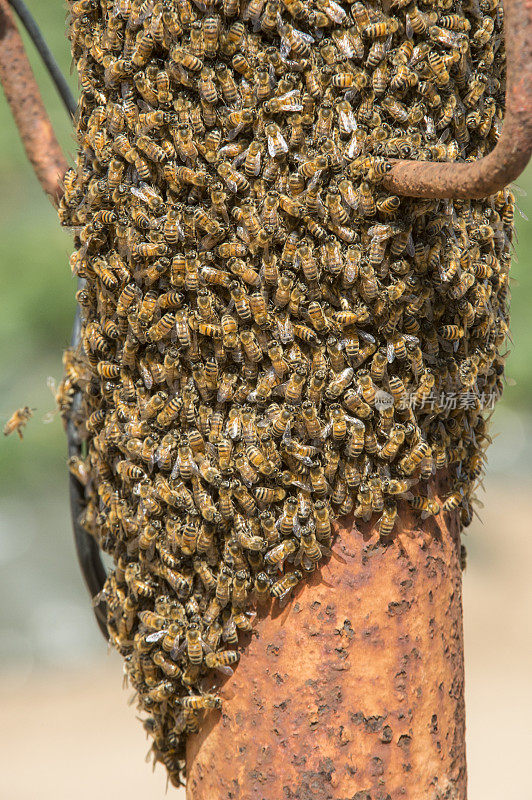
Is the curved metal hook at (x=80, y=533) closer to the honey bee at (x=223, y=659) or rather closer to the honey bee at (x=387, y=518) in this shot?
the honey bee at (x=223, y=659)

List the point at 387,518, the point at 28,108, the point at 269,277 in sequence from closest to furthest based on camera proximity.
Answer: the point at 269,277 → the point at 387,518 → the point at 28,108

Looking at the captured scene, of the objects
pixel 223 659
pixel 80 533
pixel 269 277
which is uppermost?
pixel 269 277

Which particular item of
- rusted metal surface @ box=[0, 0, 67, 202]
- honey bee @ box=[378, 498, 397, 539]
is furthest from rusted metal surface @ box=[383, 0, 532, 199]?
rusted metal surface @ box=[0, 0, 67, 202]

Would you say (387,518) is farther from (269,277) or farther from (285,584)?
(269,277)

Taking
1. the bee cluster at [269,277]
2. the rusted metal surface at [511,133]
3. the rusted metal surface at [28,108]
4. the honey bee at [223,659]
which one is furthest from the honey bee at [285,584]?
the rusted metal surface at [28,108]

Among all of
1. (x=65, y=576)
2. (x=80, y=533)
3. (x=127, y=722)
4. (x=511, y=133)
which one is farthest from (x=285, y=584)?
(x=65, y=576)

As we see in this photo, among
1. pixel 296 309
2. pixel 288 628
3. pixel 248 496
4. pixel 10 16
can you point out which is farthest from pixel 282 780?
pixel 10 16

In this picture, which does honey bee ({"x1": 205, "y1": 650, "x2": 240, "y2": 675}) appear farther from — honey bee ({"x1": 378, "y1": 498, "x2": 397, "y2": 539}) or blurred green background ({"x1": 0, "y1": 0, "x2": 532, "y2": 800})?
blurred green background ({"x1": 0, "y1": 0, "x2": 532, "y2": 800})
